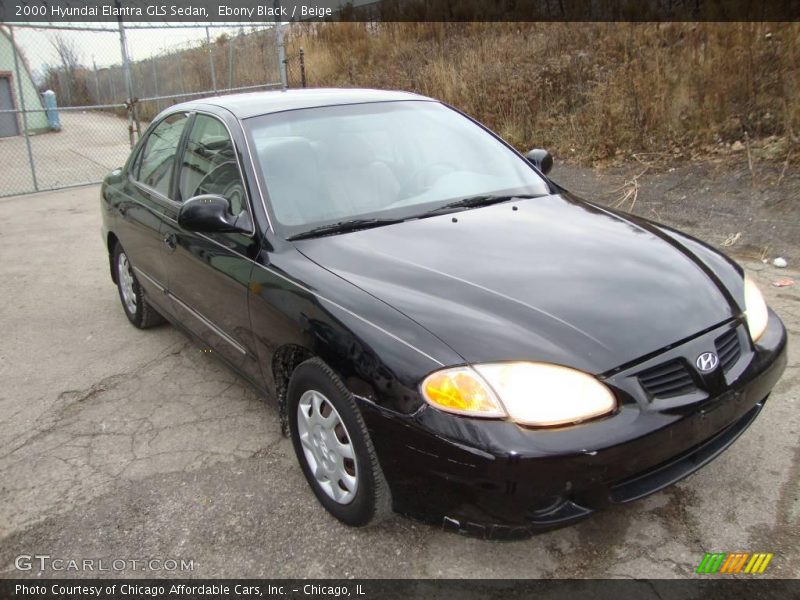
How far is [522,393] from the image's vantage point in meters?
2.05

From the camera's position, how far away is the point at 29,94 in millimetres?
19047

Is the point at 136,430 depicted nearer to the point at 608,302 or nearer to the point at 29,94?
the point at 608,302

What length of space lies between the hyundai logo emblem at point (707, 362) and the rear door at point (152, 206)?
2839mm

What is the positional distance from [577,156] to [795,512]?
22.1 feet

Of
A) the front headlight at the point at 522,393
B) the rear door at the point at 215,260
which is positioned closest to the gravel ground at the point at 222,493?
the rear door at the point at 215,260

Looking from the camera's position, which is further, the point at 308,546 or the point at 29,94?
the point at 29,94

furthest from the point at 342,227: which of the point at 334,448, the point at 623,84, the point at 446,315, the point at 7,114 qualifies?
the point at 7,114

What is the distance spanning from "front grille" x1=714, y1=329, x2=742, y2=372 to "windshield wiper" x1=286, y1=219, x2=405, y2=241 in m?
1.44

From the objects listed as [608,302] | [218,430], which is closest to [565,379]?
[608,302]

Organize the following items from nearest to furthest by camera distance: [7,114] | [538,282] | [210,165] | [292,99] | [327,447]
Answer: [538,282] → [327,447] → [210,165] → [292,99] → [7,114]

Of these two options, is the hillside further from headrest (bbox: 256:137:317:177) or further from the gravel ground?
headrest (bbox: 256:137:317:177)

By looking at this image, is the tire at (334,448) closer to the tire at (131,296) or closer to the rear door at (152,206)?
the rear door at (152,206)

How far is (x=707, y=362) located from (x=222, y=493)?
6.80 ft

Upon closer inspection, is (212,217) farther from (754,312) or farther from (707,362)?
(754,312)
